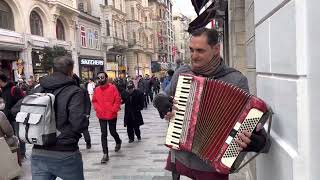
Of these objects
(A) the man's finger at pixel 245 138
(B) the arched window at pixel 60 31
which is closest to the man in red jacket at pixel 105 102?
(A) the man's finger at pixel 245 138

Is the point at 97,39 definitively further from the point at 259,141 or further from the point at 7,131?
the point at 259,141

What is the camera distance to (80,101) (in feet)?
14.1

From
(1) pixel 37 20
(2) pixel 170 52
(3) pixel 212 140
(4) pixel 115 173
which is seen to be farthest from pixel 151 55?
(3) pixel 212 140

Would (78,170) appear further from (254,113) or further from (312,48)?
(312,48)

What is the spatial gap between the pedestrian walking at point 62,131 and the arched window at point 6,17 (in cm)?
2451

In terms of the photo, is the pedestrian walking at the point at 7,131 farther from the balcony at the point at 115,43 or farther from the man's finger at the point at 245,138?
the balcony at the point at 115,43

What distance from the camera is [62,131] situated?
4.25 m

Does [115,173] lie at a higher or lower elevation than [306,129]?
lower

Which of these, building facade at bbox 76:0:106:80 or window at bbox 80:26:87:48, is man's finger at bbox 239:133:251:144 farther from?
window at bbox 80:26:87:48

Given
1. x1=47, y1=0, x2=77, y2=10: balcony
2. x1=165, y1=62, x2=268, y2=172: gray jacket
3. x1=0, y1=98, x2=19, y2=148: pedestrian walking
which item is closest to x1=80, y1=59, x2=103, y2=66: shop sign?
x1=47, y1=0, x2=77, y2=10: balcony

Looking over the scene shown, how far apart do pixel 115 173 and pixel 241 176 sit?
2.21 meters

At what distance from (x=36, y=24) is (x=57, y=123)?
2890 cm

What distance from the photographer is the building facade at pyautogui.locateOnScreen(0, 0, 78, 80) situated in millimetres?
27359

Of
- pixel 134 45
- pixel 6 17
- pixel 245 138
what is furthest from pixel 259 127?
pixel 134 45
